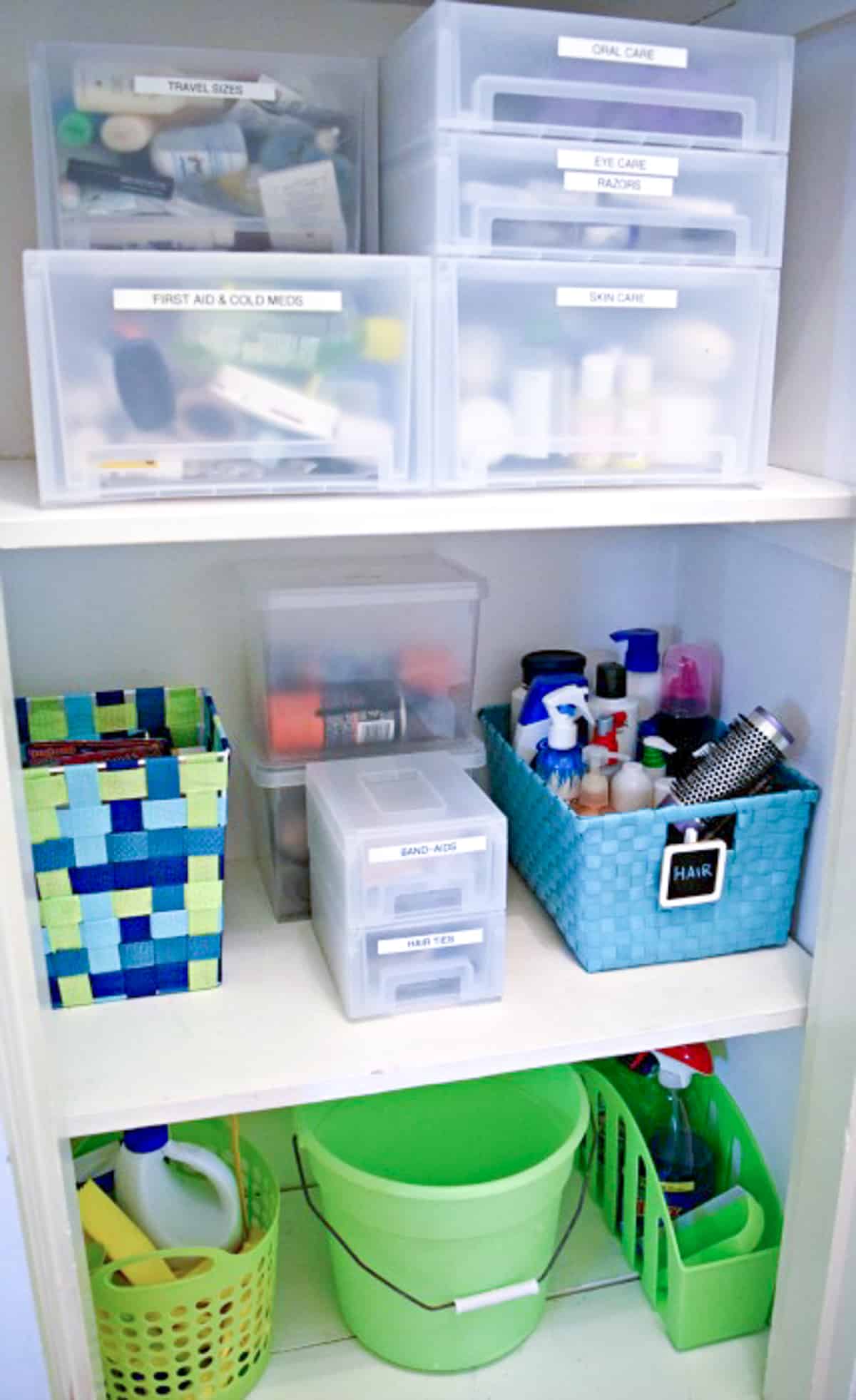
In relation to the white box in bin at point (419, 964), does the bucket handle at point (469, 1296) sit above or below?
below

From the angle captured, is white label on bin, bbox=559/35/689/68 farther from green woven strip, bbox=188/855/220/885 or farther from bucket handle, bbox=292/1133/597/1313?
bucket handle, bbox=292/1133/597/1313

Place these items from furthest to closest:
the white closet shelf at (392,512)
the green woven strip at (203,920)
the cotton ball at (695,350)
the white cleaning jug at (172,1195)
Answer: the white cleaning jug at (172,1195) → the green woven strip at (203,920) → the cotton ball at (695,350) → the white closet shelf at (392,512)

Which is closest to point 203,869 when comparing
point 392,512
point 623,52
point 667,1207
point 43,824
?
point 43,824

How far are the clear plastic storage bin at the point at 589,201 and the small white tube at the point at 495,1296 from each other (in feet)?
2.86

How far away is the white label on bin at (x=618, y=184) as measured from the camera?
797 mm

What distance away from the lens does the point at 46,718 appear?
3.49 ft

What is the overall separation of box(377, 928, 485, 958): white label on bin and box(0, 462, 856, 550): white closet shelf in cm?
33

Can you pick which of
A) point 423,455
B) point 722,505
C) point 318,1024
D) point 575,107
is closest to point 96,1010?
point 318,1024

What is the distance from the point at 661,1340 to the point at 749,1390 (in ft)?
0.28

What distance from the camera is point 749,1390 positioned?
3.55 feet

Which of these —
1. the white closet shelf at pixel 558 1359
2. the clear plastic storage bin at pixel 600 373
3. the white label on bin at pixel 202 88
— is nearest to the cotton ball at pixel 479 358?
the clear plastic storage bin at pixel 600 373

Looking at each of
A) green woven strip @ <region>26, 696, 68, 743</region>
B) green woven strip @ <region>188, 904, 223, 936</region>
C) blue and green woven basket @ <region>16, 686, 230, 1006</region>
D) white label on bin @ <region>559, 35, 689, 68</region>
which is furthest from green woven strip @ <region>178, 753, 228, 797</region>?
white label on bin @ <region>559, 35, 689, 68</region>

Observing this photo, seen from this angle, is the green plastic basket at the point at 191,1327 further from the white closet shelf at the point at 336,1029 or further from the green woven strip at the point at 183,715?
the green woven strip at the point at 183,715

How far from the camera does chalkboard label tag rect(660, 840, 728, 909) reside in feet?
3.17
